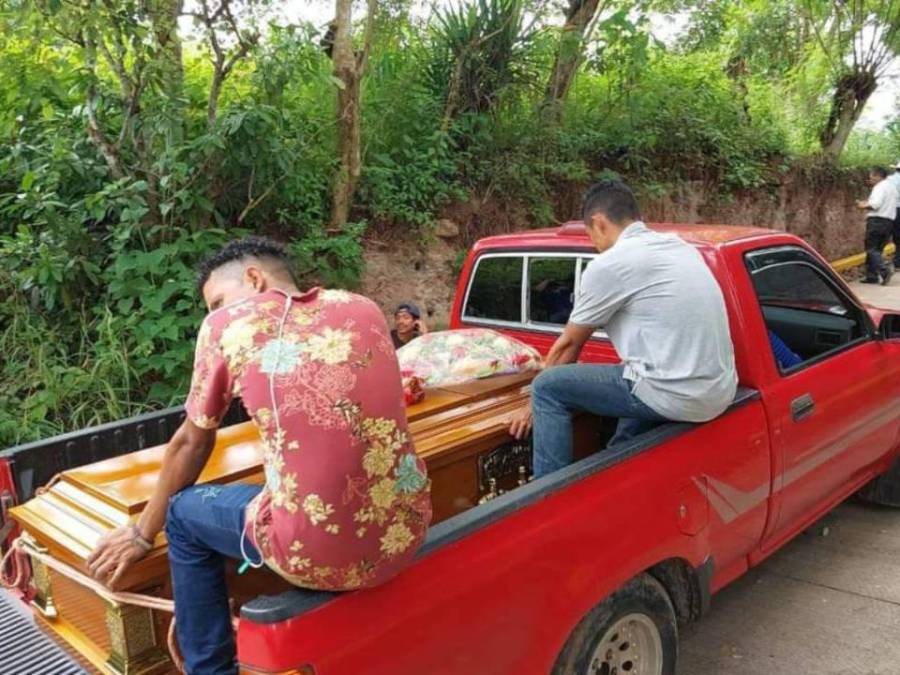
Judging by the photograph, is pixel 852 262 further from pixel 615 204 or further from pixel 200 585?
pixel 200 585

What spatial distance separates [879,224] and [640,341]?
993 cm

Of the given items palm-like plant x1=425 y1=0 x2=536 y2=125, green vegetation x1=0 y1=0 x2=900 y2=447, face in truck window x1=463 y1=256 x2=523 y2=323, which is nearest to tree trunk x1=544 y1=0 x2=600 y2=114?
green vegetation x1=0 y1=0 x2=900 y2=447

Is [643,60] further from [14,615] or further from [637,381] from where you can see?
[14,615]

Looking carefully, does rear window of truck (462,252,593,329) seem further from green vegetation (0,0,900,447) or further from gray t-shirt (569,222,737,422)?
green vegetation (0,0,900,447)

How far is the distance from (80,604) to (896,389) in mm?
3745

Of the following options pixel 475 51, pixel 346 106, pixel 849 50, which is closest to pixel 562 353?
pixel 346 106

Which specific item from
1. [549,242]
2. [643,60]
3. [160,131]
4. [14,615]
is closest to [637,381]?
[549,242]

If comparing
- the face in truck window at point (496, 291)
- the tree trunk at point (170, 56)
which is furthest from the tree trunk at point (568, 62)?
the face in truck window at point (496, 291)

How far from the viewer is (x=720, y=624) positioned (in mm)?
3277

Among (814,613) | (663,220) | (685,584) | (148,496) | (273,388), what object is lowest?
(814,613)

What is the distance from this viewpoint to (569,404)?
2729 mm

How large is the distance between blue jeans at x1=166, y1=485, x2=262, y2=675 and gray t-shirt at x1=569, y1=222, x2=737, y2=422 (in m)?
1.44

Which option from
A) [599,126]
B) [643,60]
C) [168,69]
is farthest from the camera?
[599,126]

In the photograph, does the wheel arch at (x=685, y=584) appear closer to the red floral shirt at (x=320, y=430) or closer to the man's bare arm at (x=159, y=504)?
the red floral shirt at (x=320, y=430)
